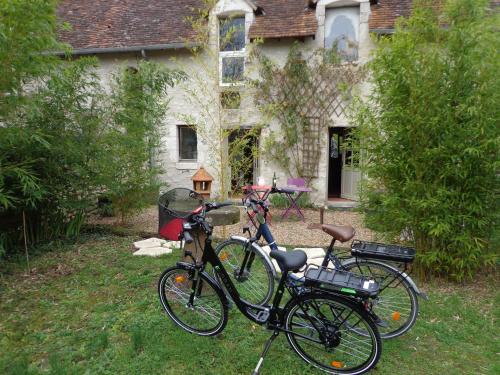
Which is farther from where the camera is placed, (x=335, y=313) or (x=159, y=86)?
(x=159, y=86)

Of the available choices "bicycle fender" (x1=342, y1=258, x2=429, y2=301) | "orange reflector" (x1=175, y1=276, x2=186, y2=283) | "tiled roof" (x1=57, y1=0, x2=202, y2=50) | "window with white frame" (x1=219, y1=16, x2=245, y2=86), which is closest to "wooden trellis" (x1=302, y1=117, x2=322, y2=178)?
"window with white frame" (x1=219, y1=16, x2=245, y2=86)

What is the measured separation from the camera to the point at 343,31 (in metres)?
9.48

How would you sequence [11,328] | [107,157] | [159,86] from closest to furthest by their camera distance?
1. [11,328]
2. [107,157]
3. [159,86]

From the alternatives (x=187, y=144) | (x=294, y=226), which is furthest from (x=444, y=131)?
(x=187, y=144)

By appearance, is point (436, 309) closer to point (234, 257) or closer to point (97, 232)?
point (234, 257)

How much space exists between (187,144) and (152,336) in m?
7.95

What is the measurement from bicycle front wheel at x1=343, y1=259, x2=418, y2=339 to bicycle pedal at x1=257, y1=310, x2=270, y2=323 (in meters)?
0.93

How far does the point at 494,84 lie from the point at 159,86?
517 cm

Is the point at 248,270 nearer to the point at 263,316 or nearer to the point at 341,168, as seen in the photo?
the point at 263,316

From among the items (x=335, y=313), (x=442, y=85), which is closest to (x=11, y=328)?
(x=335, y=313)

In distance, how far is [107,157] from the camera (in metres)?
6.21

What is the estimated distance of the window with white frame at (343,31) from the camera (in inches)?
370

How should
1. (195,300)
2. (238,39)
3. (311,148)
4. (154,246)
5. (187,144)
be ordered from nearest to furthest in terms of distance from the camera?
(195,300), (154,246), (311,148), (238,39), (187,144)

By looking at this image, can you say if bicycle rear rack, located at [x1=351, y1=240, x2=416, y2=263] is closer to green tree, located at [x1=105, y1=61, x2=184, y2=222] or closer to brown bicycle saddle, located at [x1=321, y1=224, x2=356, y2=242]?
brown bicycle saddle, located at [x1=321, y1=224, x2=356, y2=242]
